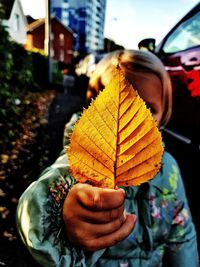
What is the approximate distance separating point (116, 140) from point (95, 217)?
201 millimetres

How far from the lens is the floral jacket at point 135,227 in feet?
2.75

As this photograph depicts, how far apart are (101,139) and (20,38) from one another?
39440 mm

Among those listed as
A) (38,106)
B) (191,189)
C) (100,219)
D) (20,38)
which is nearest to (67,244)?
(100,219)

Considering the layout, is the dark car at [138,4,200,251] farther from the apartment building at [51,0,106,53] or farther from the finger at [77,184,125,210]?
the apartment building at [51,0,106,53]

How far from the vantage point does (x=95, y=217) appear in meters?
0.56

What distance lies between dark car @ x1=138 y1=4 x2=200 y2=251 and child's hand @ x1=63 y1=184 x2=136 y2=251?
2.20 metres

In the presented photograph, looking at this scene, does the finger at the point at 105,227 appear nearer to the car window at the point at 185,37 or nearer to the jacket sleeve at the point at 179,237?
the jacket sleeve at the point at 179,237

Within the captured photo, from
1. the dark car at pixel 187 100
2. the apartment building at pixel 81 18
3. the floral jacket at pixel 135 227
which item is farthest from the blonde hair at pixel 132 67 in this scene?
the apartment building at pixel 81 18

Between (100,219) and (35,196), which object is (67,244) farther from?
(100,219)

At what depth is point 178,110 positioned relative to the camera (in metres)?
3.20

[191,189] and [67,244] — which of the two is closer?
[67,244]

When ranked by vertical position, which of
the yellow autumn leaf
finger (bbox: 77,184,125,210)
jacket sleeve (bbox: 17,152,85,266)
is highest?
the yellow autumn leaf

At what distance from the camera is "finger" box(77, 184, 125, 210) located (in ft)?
1.57

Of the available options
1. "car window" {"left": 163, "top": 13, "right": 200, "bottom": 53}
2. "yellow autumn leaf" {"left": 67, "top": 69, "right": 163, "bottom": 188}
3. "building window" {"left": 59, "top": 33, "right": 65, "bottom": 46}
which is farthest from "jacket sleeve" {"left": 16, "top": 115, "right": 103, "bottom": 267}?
"building window" {"left": 59, "top": 33, "right": 65, "bottom": 46}
